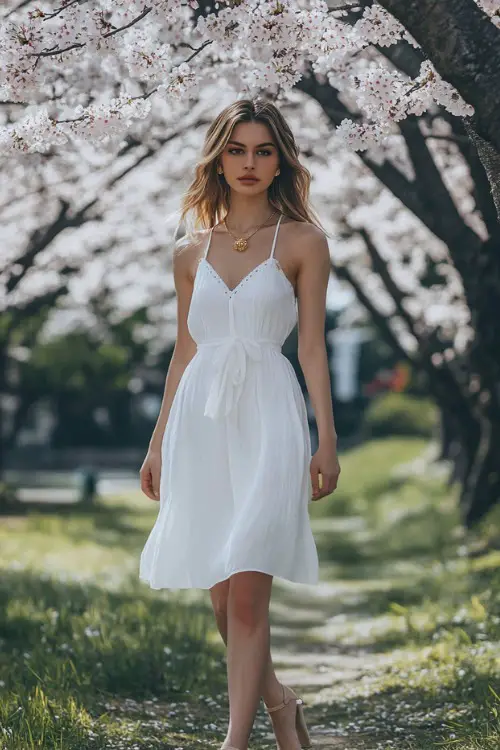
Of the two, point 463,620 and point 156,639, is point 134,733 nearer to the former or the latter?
point 156,639

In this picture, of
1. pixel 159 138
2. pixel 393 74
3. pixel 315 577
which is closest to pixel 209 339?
pixel 315 577

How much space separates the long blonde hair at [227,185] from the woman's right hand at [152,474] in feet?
2.69

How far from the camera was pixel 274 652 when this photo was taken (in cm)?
710

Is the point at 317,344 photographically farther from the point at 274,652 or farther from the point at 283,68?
the point at 274,652

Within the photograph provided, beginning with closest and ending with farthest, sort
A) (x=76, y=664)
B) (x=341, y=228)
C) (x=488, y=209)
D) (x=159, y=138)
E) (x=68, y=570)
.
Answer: (x=76, y=664) < (x=488, y=209) < (x=159, y=138) < (x=68, y=570) < (x=341, y=228)

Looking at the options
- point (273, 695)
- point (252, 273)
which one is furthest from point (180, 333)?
point (273, 695)

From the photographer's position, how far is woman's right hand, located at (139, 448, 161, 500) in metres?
4.07

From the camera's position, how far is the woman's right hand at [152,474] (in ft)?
13.4

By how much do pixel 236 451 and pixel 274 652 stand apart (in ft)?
11.9

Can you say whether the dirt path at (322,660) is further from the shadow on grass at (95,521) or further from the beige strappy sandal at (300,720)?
the shadow on grass at (95,521)

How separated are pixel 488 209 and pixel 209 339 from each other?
399 cm

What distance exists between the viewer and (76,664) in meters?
5.57

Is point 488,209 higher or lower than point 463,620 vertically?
higher

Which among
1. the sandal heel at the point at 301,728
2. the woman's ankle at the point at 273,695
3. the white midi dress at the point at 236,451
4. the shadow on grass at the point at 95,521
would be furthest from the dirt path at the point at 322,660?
the shadow on grass at the point at 95,521
